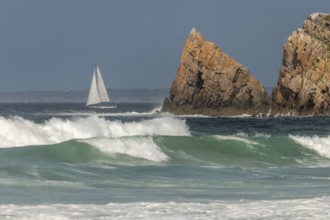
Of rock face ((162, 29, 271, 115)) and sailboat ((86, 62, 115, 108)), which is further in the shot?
sailboat ((86, 62, 115, 108))

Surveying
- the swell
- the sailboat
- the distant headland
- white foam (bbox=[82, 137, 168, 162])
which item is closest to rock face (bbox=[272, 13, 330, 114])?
the distant headland

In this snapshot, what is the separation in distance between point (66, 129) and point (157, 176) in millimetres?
18468

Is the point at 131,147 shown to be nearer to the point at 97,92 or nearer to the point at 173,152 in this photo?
the point at 173,152

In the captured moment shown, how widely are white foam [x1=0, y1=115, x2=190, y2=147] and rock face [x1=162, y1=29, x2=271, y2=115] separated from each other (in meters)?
53.1

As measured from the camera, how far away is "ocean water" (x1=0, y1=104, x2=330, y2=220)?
1906 centimetres

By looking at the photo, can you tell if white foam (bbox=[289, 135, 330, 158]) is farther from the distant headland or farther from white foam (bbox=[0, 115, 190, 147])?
the distant headland

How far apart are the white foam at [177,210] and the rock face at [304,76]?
82095 millimetres

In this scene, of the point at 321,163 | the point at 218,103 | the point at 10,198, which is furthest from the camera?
the point at 218,103

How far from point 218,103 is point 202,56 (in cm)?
695

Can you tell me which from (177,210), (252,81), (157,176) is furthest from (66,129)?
(252,81)

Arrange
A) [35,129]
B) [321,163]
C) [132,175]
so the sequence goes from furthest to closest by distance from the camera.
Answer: [35,129] < [321,163] < [132,175]

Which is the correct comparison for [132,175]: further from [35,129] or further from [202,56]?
[202,56]

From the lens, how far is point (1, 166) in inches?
1071

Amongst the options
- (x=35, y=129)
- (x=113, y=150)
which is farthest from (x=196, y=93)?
(x=113, y=150)
